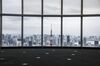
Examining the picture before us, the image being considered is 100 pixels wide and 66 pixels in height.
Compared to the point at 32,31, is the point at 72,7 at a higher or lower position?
higher

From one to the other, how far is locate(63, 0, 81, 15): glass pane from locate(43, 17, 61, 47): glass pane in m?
0.73

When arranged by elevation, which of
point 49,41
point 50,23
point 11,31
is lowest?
point 49,41

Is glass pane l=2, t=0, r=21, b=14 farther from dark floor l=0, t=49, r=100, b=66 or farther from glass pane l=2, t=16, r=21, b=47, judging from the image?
Answer: dark floor l=0, t=49, r=100, b=66

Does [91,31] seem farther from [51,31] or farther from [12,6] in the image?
[12,6]

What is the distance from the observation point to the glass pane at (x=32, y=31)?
33.6 ft

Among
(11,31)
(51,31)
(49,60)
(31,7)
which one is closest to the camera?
(49,60)

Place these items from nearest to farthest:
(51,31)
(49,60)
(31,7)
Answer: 1. (49,60)
2. (31,7)
3. (51,31)

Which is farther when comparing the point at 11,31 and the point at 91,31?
the point at 91,31

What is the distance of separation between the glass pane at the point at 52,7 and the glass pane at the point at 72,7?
0.34 m

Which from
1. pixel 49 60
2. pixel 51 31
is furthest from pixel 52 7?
pixel 49 60

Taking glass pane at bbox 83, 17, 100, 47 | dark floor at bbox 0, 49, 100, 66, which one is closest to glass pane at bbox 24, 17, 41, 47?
glass pane at bbox 83, 17, 100, 47

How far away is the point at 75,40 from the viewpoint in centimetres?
1030

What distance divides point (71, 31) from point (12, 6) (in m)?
3.56

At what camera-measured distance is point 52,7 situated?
10.5 metres
